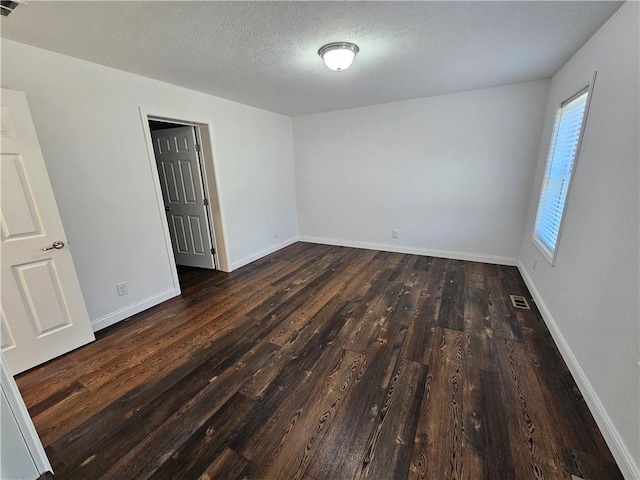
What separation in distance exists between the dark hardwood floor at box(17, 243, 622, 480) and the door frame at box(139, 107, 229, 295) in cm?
90

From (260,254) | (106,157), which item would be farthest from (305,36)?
(260,254)

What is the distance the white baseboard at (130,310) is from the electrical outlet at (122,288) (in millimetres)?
159

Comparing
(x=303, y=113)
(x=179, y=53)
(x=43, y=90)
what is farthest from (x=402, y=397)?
(x=303, y=113)

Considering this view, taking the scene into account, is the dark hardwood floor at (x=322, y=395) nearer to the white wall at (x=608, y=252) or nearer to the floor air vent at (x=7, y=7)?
the white wall at (x=608, y=252)

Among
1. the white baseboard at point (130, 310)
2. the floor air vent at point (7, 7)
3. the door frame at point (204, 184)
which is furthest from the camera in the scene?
the door frame at point (204, 184)

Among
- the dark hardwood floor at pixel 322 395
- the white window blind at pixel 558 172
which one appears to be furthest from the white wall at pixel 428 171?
the dark hardwood floor at pixel 322 395

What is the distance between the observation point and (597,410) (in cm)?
150

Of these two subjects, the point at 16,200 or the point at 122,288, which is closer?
the point at 16,200

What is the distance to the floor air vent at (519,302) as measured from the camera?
273 cm

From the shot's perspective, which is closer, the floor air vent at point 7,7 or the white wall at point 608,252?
the white wall at point 608,252

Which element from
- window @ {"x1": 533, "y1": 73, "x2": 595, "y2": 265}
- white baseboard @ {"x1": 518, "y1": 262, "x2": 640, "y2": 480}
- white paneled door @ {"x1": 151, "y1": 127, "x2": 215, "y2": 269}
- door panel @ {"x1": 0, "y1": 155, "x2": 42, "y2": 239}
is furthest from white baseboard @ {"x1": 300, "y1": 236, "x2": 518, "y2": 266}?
door panel @ {"x1": 0, "y1": 155, "x2": 42, "y2": 239}

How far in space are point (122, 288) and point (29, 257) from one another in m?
0.82

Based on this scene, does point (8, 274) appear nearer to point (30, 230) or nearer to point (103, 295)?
point (30, 230)

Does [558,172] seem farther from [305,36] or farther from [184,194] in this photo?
[184,194]
